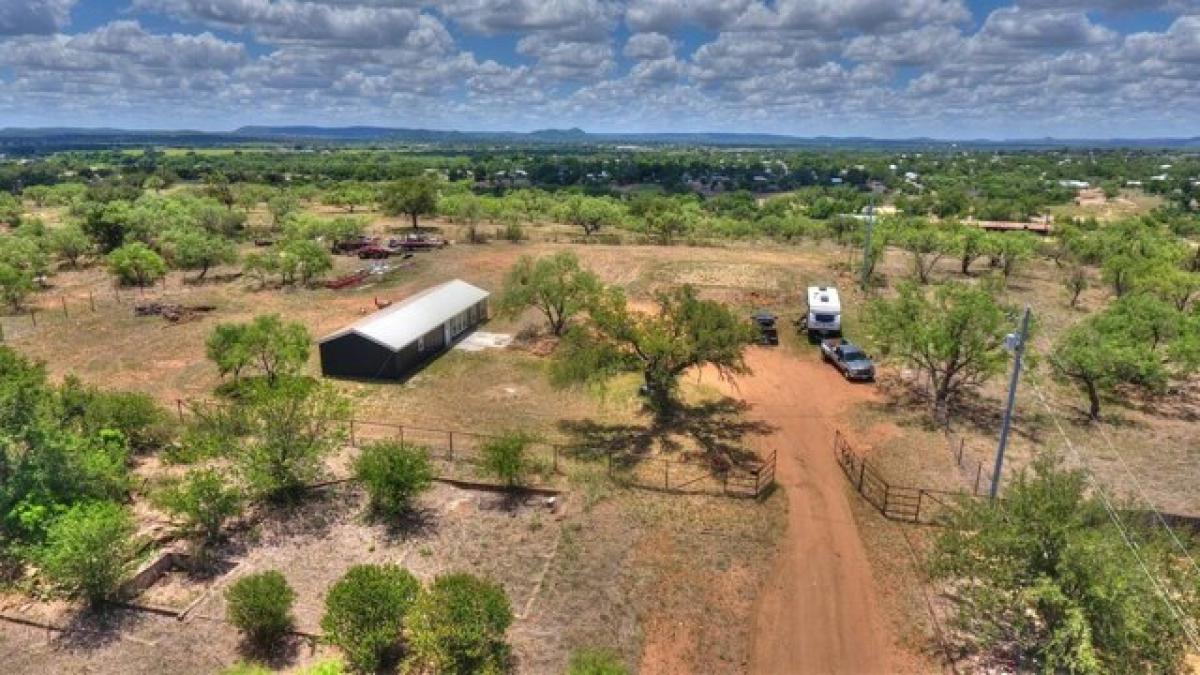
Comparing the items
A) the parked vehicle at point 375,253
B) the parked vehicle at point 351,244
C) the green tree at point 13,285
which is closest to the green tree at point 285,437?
the green tree at point 13,285

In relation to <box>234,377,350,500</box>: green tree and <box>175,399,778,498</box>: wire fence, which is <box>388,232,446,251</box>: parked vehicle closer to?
<box>175,399,778,498</box>: wire fence

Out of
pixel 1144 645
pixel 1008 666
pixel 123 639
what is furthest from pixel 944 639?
pixel 123 639

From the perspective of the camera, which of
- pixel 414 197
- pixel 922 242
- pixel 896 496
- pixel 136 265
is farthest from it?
pixel 414 197

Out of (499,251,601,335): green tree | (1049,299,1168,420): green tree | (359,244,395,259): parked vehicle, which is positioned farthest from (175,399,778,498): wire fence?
(359,244,395,259): parked vehicle

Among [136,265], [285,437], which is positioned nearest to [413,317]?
[285,437]

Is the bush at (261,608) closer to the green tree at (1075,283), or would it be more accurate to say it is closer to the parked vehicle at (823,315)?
the parked vehicle at (823,315)

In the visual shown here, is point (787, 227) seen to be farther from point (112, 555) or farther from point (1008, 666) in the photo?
point (112, 555)

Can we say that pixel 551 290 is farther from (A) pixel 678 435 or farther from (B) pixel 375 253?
(B) pixel 375 253

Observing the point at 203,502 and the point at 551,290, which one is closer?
the point at 203,502
